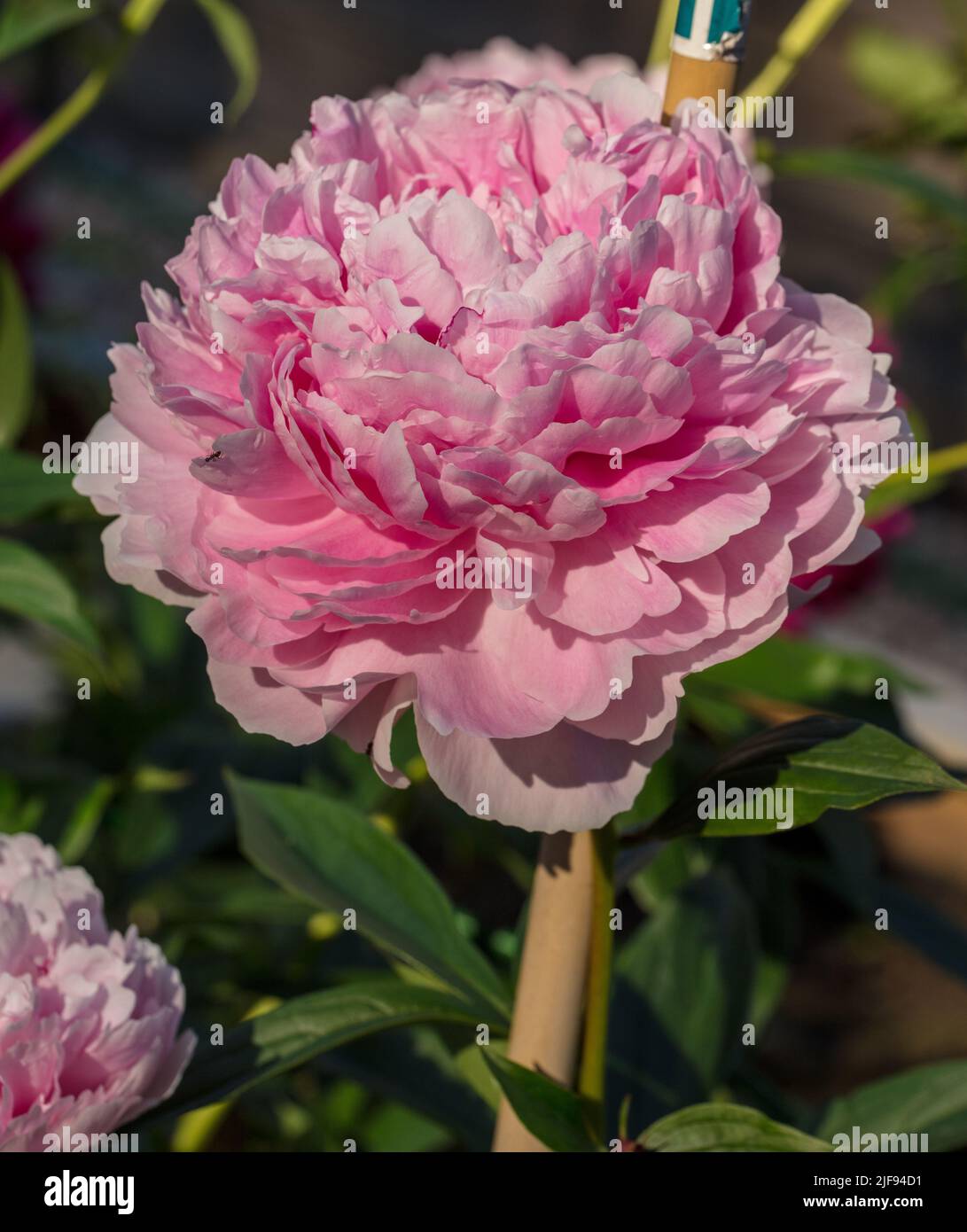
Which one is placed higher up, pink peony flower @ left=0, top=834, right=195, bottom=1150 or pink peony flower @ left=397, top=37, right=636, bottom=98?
pink peony flower @ left=397, top=37, right=636, bottom=98

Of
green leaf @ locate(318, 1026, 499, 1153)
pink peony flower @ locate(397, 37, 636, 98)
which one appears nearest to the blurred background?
green leaf @ locate(318, 1026, 499, 1153)

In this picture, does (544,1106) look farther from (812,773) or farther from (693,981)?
(693,981)

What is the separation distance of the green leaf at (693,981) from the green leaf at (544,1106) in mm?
162

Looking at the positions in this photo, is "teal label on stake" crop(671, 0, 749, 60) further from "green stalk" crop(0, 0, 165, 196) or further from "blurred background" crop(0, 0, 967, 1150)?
"green stalk" crop(0, 0, 165, 196)

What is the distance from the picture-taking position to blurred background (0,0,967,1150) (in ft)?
1.83

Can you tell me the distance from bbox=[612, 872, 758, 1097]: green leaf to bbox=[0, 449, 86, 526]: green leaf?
0.97 feet

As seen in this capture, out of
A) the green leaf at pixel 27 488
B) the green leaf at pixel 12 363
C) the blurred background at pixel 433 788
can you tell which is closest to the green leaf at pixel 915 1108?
the blurred background at pixel 433 788

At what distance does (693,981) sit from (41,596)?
0.30m

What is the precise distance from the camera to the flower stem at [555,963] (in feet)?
1.09

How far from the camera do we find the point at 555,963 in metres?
0.34
